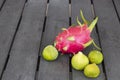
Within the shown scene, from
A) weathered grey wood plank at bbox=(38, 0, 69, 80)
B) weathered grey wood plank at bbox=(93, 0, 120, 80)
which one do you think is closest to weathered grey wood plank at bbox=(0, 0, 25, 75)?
weathered grey wood plank at bbox=(38, 0, 69, 80)

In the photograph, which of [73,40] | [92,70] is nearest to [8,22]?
[73,40]

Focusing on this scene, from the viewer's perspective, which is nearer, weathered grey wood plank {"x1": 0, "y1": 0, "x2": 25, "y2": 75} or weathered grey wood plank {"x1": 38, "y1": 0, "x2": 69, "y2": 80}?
weathered grey wood plank {"x1": 38, "y1": 0, "x2": 69, "y2": 80}

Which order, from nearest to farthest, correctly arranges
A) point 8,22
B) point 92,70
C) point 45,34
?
point 92,70
point 45,34
point 8,22

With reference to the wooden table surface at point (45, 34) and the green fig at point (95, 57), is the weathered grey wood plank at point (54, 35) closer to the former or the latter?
the wooden table surface at point (45, 34)

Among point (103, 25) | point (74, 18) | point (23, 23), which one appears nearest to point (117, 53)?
point (103, 25)

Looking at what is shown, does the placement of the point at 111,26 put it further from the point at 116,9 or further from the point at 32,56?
the point at 32,56

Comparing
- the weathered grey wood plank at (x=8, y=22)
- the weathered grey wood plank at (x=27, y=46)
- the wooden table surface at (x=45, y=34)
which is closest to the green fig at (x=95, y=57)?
the wooden table surface at (x=45, y=34)

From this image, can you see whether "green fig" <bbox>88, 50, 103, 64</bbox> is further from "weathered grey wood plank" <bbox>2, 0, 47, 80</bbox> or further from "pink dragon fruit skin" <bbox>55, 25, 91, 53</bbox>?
"weathered grey wood plank" <bbox>2, 0, 47, 80</bbox>

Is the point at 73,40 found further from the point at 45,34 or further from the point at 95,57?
the point at 45,34
